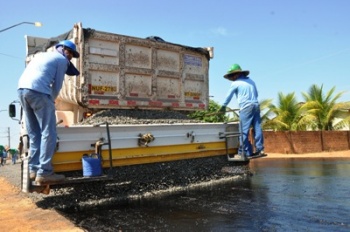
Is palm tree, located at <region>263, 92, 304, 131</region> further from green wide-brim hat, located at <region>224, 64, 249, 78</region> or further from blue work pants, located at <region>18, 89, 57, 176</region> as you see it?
blue work pants, located at <region>18, 89, 57, 176</region>

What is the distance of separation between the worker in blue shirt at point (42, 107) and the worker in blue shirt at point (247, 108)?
139 inches

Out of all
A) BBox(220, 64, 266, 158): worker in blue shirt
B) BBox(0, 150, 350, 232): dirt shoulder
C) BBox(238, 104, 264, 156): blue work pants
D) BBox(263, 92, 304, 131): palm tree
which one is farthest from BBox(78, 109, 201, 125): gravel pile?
BBox(263, 92, 304, 131): palm tree

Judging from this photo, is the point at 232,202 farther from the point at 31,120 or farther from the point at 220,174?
the point at 31,120

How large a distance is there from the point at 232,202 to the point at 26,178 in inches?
116

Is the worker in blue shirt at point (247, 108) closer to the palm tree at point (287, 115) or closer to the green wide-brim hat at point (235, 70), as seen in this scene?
the green wide-brim hat at point (235, 70)

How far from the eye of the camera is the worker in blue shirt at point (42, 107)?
4.49 meters

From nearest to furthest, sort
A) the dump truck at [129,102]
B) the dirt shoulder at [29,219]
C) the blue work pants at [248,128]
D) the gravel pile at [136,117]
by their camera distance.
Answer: the dirt shoulder at [29,219]
the dump truck at [129,102]
the gravel pile at [136,117]
the blue work pants at [248,128]

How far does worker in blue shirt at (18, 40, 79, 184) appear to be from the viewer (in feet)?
14.7

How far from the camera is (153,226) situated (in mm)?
4164

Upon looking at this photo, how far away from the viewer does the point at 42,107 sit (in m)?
4.55

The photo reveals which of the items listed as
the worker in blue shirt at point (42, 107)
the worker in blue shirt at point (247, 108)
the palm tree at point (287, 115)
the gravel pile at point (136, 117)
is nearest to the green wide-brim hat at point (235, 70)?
the worker in blue shirt at point (247, 108)

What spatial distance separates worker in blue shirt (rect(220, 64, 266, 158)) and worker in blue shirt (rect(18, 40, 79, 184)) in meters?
3.53

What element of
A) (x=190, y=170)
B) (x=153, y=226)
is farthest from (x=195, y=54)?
(x=153, y=226)

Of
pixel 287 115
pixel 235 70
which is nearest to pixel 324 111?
pixel 287 115
